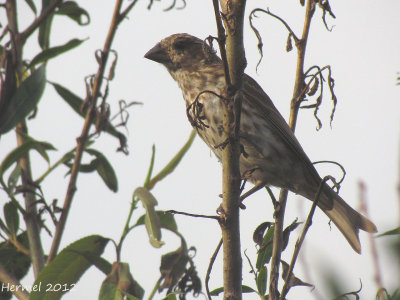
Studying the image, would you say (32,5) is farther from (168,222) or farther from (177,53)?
(168,222)

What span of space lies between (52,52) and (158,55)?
3.96ft

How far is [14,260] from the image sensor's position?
301cm

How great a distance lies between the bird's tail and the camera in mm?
3631

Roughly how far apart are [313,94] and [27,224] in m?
1.43

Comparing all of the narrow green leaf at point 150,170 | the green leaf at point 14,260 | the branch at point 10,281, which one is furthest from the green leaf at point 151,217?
the green leaf at point 14,260

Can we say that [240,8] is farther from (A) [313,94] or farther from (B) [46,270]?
(B) [46,270]

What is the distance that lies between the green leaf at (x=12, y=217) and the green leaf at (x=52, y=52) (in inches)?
30.6

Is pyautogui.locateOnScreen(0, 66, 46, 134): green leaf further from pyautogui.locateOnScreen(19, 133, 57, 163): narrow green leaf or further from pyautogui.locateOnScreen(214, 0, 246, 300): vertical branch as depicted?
pyautogui.locateOnScreen(214, 0, 246, 300): vertical branch

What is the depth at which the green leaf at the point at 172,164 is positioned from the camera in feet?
→ 9.81

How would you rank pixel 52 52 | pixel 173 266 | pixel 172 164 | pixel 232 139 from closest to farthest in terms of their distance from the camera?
pixel 232 139
pixel 173 266
pixel 172 164
pixel 52 52

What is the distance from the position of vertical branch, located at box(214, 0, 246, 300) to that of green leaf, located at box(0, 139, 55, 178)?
1.35 meters

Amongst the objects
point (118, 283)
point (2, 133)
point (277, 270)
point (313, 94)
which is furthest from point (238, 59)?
point (2, 133)

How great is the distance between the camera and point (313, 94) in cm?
235

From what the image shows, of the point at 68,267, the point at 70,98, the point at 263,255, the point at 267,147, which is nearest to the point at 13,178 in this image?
the point at 68,267
